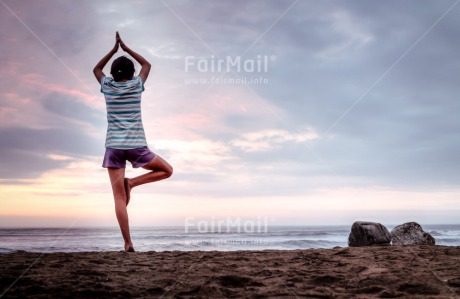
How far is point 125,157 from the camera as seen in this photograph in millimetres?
4902

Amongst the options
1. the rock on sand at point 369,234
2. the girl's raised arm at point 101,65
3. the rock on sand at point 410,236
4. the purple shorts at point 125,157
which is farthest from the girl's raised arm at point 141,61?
the rock on sand at point 410,236

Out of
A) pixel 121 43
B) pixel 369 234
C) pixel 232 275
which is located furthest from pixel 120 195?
pixel 369 234

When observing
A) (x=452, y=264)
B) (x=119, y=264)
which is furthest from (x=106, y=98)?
(x=452, y=264)

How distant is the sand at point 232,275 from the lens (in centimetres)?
283

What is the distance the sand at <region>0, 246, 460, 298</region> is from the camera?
283cm

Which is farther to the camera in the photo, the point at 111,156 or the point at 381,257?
the point at 111,156

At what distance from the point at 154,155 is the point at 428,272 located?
3.28m

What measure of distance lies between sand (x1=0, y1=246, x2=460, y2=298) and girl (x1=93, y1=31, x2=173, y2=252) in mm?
728

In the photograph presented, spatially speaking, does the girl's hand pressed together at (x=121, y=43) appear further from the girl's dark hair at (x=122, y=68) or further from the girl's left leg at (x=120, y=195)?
the girl's left leg at (x=120, y=195)

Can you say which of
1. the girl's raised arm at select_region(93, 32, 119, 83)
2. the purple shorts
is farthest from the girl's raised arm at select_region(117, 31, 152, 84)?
the purple shorts

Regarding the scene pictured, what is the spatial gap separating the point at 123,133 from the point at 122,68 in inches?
32.7

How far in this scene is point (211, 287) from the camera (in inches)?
117

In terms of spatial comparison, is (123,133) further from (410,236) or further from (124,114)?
(410,236)

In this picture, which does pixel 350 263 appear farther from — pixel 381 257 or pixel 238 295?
pixel 238 295
